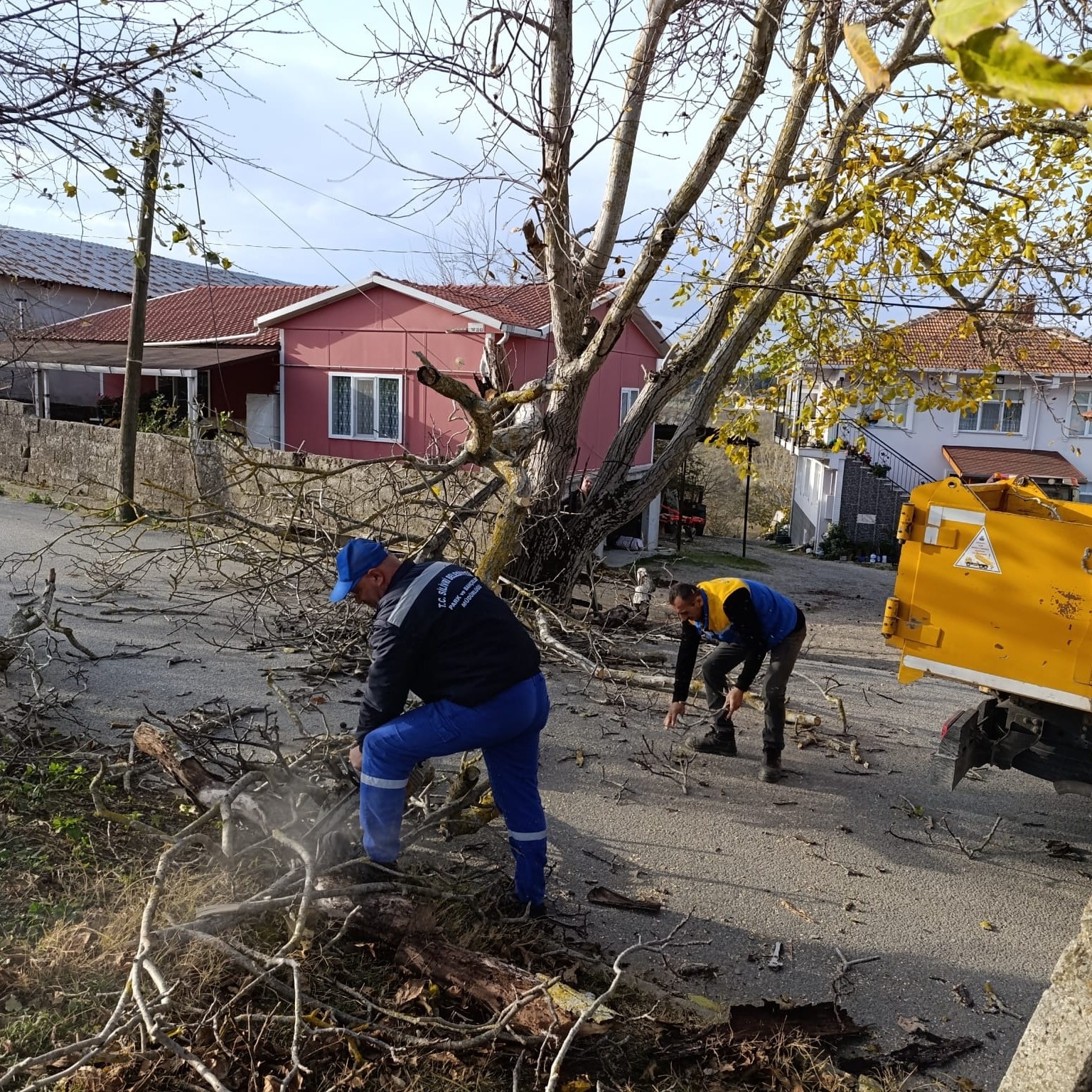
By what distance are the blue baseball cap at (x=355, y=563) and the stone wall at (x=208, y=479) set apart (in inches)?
165

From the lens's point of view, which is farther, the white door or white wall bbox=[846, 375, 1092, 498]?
white wall bbox=[846, 375, 1092, 498]

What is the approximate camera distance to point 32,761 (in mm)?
5266

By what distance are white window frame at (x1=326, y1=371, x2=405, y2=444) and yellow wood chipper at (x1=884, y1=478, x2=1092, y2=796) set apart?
1415 cm

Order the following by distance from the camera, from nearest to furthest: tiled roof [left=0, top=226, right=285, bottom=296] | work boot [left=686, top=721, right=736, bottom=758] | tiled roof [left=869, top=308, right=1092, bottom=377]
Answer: work boot [left=686, top=721, right=736, bottom=758] → tiled roof [left=869, top=308, right=1092, bottom=377] → tiled roof [left=0, top=226, right=285, bottom=296]

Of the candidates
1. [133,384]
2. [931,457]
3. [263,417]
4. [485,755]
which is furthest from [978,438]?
[485,755]

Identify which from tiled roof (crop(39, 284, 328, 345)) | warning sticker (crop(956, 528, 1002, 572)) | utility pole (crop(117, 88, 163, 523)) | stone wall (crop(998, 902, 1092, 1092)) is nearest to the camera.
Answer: stone wall (crop(998, 902, 1092, 1092))

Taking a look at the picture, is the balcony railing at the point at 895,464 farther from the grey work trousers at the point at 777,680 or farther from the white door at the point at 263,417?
the grey work trousers at the point at 777,680

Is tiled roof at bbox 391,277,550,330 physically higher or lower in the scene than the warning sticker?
higher

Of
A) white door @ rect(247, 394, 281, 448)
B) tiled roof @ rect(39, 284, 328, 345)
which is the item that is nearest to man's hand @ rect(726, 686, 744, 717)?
white door @ rect(247, 394, 281, 448)

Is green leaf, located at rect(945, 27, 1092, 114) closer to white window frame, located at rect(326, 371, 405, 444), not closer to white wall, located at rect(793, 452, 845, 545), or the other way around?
white window frame, located at rect(326, 371, 405, 444)

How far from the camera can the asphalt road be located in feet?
13.5

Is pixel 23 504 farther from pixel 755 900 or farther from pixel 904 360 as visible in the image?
pixel 755 900

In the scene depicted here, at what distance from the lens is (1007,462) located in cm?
2792

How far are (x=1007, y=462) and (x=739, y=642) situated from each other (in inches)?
988
